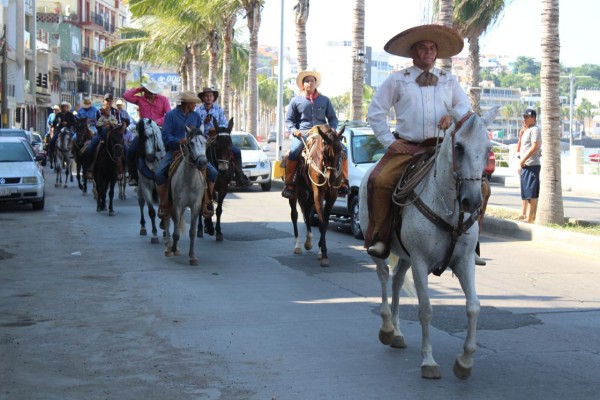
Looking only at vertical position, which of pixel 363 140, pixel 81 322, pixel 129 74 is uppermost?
pixel 129 74

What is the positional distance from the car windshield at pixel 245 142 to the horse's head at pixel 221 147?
15.2 metres

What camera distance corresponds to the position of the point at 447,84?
8.53m

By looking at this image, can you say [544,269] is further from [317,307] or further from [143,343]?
[143,343]

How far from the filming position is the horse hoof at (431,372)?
24.3 ft

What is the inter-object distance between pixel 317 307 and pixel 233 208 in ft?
43.3

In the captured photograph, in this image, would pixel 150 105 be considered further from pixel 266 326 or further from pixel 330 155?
pixel 266 326

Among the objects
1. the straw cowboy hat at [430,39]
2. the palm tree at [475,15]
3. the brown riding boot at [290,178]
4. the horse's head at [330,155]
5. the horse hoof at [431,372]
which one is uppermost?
the palm tree at [475,15]

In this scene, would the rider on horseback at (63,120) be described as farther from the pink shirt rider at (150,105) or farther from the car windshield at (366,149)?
the car windshield at (366,149)

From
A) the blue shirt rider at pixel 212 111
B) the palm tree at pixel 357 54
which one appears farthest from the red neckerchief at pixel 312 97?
the palm tree at pixel 357 54

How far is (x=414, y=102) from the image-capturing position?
842 centimetres

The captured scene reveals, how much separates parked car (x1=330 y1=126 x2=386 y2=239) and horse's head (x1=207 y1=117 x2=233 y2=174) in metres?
2.77


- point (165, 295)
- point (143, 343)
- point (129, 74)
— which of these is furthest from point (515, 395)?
point (129, 74)

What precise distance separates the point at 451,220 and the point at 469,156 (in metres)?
0.62

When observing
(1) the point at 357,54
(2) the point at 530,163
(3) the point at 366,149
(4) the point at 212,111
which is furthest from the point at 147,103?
(1) the point at 357,54
